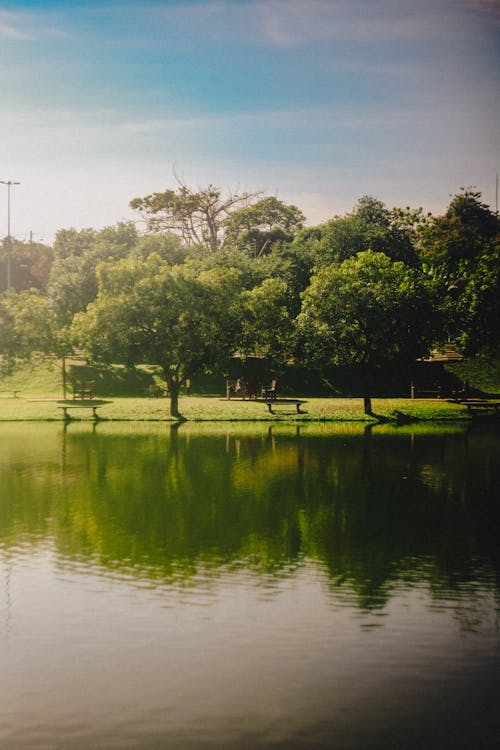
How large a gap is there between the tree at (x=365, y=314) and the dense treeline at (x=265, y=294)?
0.07 m

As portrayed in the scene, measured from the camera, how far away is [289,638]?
10.8 metres

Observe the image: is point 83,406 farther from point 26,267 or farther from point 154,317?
point 26,267

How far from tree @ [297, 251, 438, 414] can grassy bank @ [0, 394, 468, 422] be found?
2337 millimetres

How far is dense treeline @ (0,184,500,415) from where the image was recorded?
142ft

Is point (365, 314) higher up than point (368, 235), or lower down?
lower down

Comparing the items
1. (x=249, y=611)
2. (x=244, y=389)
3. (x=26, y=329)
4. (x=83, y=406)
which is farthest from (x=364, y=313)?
(x=249, y=611)

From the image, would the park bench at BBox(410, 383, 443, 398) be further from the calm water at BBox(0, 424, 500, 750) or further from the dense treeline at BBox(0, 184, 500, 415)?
the calm water at BBox(0, 424, 500, 750)

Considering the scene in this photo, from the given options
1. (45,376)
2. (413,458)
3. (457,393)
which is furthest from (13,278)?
(413,458)

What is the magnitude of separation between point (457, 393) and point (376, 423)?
13279mm

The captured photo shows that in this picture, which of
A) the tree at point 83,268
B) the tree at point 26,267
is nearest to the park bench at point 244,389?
the tree at point 83,268

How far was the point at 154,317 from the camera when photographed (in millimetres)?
42812

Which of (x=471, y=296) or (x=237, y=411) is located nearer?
(x=237, y=411)

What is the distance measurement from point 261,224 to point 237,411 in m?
50.9

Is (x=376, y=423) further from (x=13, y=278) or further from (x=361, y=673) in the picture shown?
(x=13, y=278)
